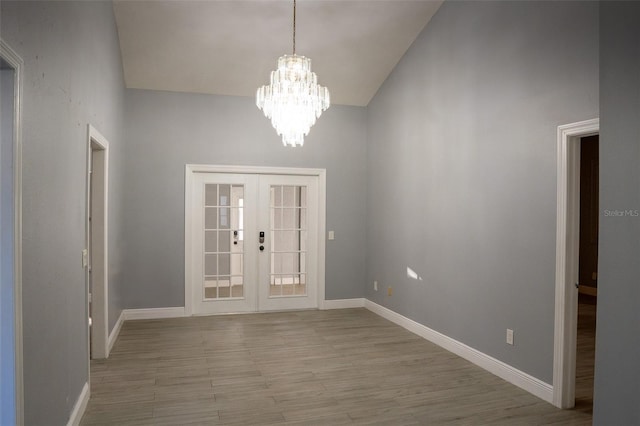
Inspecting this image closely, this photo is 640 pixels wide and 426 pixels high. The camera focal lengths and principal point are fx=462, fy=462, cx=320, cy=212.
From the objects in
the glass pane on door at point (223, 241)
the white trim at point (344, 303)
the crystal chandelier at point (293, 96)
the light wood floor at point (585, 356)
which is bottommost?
the light wood floor at point (585, 356)

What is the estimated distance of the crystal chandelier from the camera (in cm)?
410

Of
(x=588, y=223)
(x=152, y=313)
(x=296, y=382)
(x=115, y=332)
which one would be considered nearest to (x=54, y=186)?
(x=296, y=382)

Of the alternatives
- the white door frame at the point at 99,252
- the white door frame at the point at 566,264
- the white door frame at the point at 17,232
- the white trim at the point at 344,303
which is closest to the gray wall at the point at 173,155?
the white trim at the point at 344,303

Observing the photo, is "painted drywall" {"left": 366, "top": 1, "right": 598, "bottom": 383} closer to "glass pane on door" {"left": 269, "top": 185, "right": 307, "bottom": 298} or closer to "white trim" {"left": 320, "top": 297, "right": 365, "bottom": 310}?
"white trim" {"left": 320, "top": 297, "right": 365, "bottom": 310}

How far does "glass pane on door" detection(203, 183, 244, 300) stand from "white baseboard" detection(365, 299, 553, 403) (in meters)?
2.23

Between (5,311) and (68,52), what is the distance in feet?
5.69

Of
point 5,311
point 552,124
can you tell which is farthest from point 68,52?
point 552,124

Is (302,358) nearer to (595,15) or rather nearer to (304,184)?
(304,184)

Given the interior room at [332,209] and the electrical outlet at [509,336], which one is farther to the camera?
the electrical outlet at [509,336]

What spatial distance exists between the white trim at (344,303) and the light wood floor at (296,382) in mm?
1128

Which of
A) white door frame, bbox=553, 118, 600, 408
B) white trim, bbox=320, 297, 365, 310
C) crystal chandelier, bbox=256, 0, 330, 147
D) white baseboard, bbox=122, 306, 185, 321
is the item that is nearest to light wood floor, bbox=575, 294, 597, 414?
white door frame, bbox=553, 118, 600, 408

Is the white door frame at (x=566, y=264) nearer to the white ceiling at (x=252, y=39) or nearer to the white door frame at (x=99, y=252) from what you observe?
the white ceiling at (x=252, y=39)

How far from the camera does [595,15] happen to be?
3227 mm

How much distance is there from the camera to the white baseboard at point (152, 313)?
19.9ft
